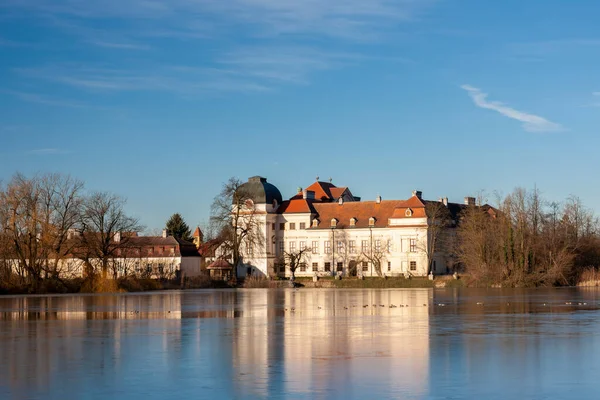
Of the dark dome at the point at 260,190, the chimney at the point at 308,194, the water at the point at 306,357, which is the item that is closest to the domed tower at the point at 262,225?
the dark dome at the point at 260,190

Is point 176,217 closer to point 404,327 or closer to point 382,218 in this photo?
point 382,218

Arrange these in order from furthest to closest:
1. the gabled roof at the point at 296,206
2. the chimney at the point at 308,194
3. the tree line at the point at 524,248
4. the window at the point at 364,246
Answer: the chimney at the point at 308,194
the gabled roof at the point at 296,206
the window at the point at 364,246
the tree line at the point at 524,248

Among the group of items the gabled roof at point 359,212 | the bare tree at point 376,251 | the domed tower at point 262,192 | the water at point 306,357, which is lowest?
the water at point 306,357

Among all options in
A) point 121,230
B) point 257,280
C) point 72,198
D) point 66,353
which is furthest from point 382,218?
point 66,353

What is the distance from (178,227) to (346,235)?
108 ft

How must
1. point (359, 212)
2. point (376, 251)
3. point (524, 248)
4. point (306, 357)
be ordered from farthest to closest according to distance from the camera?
point (359, 212), point (376, 251), point (524, 248), point (306, 357)

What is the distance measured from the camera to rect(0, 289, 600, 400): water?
14.7m

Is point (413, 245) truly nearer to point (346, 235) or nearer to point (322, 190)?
point (346, 235)

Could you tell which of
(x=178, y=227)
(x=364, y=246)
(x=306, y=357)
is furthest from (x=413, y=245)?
(x=306, y=357)

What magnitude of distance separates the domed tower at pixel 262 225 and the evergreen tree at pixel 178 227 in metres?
23.7

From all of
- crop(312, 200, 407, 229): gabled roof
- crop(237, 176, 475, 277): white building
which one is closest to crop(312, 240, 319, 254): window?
crop(237, 176, 475, 277): white building

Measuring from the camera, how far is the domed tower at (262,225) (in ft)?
347

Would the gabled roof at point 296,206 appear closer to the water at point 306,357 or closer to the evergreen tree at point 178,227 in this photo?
the evergreen tree at point 178,227

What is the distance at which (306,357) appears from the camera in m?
18.9
